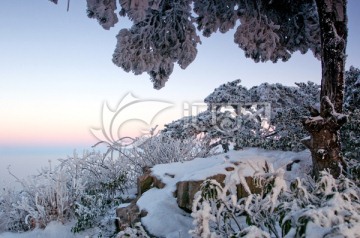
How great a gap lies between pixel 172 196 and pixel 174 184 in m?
0.26

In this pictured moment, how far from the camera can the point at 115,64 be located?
789 centimetres

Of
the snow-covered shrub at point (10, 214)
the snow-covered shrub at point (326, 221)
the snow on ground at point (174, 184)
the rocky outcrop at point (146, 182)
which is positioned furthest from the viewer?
the snow-covered shrub at point (10, 214)

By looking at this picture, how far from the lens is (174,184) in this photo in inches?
188

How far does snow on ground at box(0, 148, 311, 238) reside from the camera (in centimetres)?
395

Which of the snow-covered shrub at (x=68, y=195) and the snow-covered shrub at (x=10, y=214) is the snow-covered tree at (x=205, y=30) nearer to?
the snow-covered shrub at (x=68, y=195)

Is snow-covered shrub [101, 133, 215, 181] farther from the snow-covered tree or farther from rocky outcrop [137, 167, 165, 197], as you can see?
the snow-covered tree

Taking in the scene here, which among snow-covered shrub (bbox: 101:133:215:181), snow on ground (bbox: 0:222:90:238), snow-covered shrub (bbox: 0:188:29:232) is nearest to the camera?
snow on ground (bbox: 0:222:90:238)

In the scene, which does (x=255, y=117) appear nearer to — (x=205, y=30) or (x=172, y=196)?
(x=205, y=30)

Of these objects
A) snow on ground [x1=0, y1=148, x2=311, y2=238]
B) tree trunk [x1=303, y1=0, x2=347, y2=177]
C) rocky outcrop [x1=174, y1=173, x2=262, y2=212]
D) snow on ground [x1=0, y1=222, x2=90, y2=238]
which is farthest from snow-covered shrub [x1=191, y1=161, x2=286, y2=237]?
snow on ground [x1=0, y1=222, x2=90, y2=238]

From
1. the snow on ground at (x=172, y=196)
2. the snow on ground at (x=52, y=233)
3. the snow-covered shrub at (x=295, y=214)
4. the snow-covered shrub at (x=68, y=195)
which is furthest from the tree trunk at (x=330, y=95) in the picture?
the snow on ground at (x=52, y=233)

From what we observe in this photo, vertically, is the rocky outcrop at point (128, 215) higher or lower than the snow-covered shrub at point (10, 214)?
higher

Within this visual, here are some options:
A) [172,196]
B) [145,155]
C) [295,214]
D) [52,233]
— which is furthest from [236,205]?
[145,155]

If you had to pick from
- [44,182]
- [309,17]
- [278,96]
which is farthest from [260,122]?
[44,182]

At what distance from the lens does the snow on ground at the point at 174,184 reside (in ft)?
12.9
